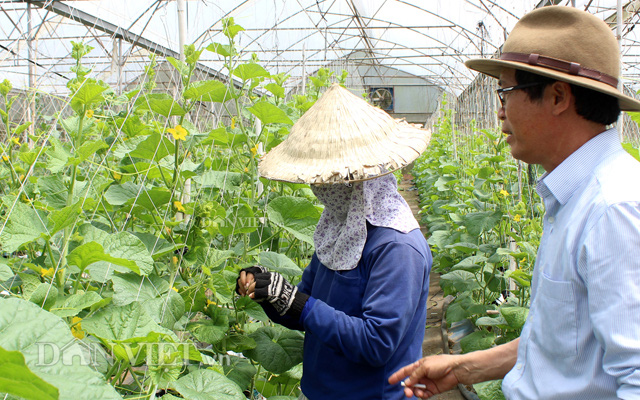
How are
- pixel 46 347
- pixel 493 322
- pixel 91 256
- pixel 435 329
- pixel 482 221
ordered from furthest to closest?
pixel 435 329 < pixel 482 221 < pixel 493 322 < pixel 91 256 < pixel 46 347

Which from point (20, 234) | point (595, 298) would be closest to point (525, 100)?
point (595, 298)

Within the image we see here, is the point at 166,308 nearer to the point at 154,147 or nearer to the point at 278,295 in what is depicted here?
the point at 278,295

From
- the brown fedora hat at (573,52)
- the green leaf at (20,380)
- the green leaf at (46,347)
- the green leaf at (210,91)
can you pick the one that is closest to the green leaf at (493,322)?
the green leaf at (210,91)

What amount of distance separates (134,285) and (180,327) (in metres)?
0.26

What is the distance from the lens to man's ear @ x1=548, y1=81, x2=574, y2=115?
102cm

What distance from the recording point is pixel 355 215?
4.95 ft

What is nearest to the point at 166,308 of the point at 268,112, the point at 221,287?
the point at 221,287

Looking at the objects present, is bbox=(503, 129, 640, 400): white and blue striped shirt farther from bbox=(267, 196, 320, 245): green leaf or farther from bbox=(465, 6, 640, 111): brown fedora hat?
bbox=(267, 196, 320, 245): green leaf

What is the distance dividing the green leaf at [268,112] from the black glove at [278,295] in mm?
607

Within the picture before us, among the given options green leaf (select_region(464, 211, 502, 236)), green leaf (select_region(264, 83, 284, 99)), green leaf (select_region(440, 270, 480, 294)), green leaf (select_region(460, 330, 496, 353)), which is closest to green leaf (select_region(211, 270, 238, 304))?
green leaf (select_region(264, 83, 284, 99))

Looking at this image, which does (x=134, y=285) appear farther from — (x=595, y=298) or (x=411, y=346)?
(x=595, y=298)

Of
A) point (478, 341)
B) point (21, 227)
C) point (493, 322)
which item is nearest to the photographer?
point (21, 227)

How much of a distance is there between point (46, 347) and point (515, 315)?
2035 millimetres

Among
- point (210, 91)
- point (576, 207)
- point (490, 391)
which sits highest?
point (210, 91)
